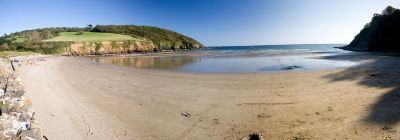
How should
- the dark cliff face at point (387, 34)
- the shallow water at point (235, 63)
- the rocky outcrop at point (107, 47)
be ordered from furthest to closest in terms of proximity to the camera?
the rocky outcrop at point (107, 47), the dark cliff face at point (387, 34), the shallow water at point (235, 63)

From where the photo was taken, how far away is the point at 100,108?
11.1 metres

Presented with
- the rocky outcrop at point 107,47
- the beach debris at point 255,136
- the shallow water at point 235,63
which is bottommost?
the beach debris at point 255,136

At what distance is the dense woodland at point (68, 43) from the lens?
69188 mm

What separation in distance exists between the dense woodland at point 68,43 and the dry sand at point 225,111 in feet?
203

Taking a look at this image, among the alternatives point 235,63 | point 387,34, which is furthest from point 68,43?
point 387,34

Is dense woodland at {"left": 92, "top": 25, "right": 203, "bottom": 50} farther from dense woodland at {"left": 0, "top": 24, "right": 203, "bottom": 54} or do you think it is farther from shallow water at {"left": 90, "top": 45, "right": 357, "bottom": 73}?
shallow water at {"left": 90, "top": 45, "right": 357, "bottom": 73}

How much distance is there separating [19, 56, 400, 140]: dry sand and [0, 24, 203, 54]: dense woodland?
203 feet

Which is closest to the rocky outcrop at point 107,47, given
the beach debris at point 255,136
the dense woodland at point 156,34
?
the dense woodland at point 156,34

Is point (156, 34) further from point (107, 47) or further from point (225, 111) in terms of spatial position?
point (225, 111)

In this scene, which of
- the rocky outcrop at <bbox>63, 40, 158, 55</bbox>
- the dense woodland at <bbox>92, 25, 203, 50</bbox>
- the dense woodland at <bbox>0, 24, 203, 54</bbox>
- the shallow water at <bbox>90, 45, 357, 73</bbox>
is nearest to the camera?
the shallow water at <bbox>90, 45, 357, 73</bbox>

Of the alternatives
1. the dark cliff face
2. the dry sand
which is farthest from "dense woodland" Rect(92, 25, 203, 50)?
the dry sand

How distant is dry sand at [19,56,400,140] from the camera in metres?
8.20

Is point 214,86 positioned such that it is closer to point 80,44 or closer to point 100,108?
point 100,108

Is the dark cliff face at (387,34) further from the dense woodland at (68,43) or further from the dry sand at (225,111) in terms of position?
the dense woodland at (68,43)
